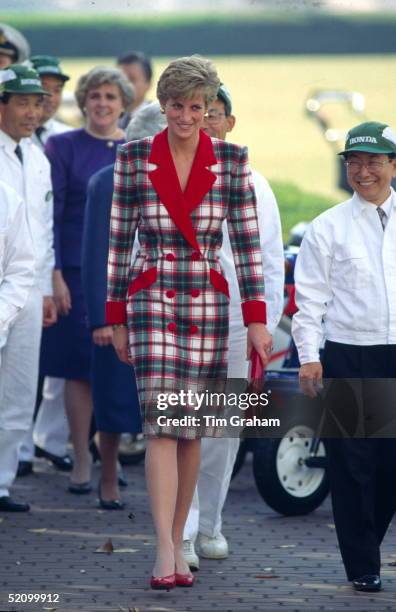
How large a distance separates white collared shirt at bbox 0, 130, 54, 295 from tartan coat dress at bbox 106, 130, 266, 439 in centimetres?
189

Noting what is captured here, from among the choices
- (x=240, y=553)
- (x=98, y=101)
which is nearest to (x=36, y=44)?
(x=98, y=101)

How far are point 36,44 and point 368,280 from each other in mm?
18973

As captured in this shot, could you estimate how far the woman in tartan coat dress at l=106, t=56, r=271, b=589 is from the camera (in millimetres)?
6262

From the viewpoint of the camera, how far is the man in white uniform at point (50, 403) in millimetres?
9547

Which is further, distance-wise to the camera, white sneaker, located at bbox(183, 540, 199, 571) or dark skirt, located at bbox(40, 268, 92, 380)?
dark skirt, located at bbox(40, 268, 92, 380)

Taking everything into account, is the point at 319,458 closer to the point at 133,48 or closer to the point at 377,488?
the point at 377,488

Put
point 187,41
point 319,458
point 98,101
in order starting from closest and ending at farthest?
point 319,458, point 98,101, point 187,41

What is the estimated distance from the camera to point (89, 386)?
902 cm

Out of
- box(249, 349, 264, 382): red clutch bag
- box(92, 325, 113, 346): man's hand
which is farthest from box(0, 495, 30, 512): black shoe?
box(249, 349, 264, 382): red clutch bag

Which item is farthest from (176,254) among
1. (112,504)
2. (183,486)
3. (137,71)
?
(137,71)

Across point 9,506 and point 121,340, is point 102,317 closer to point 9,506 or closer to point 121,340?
point 9,506

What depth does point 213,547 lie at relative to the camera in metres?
7.13

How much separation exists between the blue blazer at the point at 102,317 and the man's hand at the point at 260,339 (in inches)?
65.8

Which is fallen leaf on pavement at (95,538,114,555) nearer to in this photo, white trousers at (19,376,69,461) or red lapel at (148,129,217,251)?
red lapel at (148,129,217,251)
